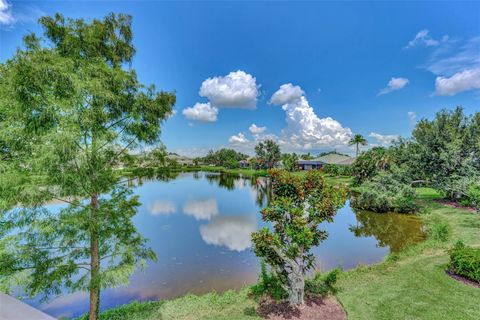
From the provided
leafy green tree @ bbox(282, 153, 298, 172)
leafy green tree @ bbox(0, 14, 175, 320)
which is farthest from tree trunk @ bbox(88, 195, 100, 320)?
leafy green tree @ bbox(282, 153, 298, 172)

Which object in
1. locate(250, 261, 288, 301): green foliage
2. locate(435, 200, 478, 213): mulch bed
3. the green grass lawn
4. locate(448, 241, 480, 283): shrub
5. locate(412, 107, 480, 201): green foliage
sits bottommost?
locate(250, 261, 288, 301): green foliage

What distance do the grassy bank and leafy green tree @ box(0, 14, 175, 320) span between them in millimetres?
2513

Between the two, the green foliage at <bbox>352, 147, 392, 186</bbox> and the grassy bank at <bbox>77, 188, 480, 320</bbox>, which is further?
the green foliage at <bbox>352, 147, 392, 186</bbox>

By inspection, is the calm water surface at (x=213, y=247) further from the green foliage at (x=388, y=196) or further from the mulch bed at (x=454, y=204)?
the mulch bed at (x=454, y=204)

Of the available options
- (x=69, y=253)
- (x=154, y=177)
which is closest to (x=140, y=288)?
(x=69, y=253)

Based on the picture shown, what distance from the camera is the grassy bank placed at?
6719 millimetres

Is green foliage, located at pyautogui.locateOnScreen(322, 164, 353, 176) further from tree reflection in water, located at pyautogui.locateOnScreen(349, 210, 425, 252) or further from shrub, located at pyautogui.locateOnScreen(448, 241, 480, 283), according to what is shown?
shrub, located at pyautogui.locateOnScreen(448, 241, 480, 283)

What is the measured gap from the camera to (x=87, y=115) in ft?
17.2

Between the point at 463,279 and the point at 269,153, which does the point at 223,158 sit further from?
the point at 463,279

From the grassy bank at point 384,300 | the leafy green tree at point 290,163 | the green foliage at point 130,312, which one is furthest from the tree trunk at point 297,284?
the leafy green tree at point 290,163

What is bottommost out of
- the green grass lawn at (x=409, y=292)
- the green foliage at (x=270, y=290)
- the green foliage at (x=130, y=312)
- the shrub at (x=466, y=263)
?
the green foliage at (x=130, y=312)

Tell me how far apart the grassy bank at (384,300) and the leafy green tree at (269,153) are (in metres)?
65.1

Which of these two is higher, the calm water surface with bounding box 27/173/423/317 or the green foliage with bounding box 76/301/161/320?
the green foliage with bounding box 76/301/161/320

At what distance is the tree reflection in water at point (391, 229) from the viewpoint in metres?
15.2
